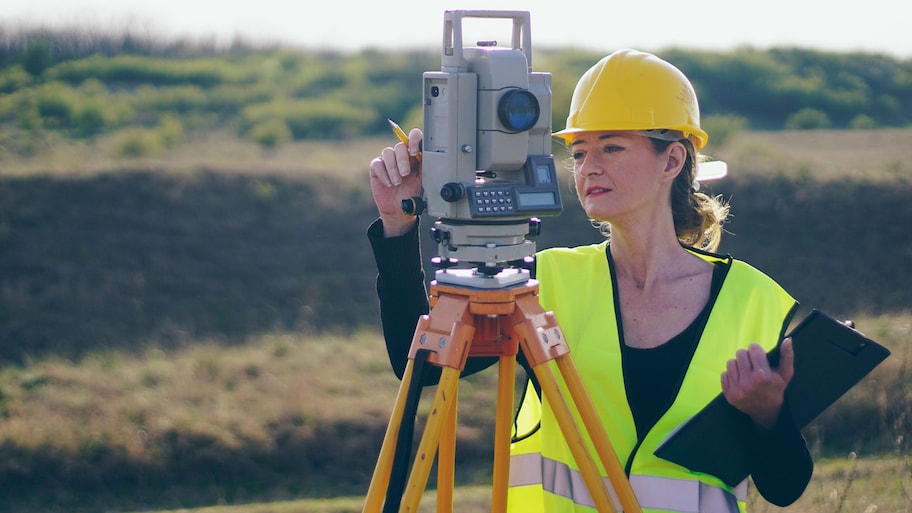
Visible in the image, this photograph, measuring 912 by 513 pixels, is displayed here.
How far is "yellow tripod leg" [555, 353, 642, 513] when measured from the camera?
2662mm

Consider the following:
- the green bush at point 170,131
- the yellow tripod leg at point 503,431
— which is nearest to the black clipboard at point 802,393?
the yellow tripod leg at point 503,431

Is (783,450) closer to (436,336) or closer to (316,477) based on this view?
(436,336)

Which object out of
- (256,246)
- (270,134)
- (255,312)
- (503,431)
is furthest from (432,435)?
(270,134)

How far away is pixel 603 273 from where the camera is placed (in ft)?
10.2

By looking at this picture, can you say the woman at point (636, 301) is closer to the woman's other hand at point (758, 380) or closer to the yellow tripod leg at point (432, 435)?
the woman's other hand at point (758, 380)

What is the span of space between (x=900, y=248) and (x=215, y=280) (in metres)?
7.37

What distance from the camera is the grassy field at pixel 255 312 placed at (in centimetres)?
647

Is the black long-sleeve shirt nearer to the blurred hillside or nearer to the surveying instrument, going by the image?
the surveying instrument

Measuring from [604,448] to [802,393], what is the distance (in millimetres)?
511

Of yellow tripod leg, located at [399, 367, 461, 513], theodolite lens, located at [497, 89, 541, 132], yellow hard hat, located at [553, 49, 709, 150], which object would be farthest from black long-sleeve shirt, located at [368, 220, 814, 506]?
yellow hard hat, located at [553, 49, 709, 150]

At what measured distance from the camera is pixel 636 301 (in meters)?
3.08

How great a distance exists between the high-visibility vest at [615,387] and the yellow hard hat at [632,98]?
0.42 meters

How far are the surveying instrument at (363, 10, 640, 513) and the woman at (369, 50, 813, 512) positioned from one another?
5.6 inches

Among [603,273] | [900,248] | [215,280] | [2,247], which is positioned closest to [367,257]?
[215,280]
